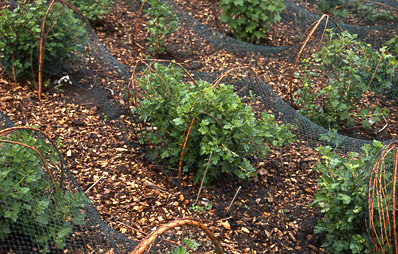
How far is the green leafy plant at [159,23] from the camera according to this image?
5520 millimetres

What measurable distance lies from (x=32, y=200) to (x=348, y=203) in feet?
7.20

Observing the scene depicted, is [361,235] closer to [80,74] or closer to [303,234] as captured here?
[303,234]

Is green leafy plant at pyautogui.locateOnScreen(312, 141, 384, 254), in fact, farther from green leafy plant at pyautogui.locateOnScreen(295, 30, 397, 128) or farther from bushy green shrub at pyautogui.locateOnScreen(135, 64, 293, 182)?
green leafy plant at pyautogui.locateOnScreen(295, 30, 397, 128)

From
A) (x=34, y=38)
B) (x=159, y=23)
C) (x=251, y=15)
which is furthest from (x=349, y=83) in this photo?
(x=34, y=38)

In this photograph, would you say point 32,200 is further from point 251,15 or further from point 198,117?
point 251,15

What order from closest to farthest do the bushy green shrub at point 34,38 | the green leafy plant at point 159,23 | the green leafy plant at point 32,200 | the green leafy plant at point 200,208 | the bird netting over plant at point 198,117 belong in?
the green leafy plant at point 32,200 → the bird netting over plant at point 198,117 → the green leafy plant at point 200,208 → the bushy green shrub at point 34,38 → the green leafy plant at point 159,23

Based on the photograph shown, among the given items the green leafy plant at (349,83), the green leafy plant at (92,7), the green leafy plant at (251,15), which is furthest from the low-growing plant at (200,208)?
the green leafy plant at (92,7)

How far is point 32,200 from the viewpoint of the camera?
2809mm

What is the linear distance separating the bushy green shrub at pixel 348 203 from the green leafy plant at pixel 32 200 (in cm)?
183

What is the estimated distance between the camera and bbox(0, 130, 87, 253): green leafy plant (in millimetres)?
2713

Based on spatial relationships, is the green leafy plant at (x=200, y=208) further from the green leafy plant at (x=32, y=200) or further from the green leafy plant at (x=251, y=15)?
the green leafy plant at (x=251, y=15)

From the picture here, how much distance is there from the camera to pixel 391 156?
2.87 meters

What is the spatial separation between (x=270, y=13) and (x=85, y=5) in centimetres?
261

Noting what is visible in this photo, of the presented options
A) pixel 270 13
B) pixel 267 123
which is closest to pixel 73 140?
pixel 267 123
